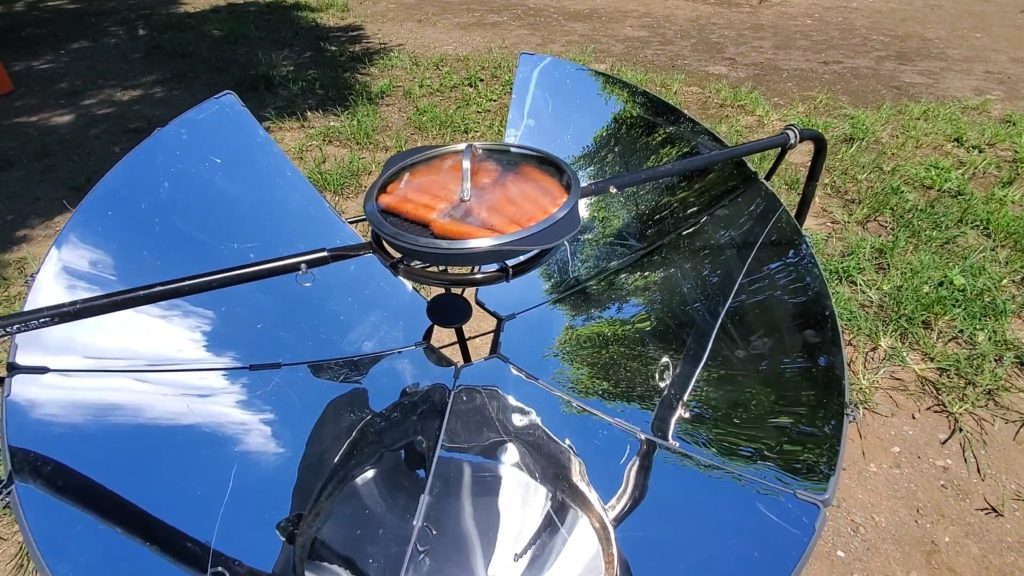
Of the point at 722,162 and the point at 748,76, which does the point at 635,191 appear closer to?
the point at 722,162

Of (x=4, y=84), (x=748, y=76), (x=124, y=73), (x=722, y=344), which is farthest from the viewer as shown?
(x=748, y=76)

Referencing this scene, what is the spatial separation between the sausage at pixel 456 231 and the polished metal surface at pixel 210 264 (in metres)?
0.94

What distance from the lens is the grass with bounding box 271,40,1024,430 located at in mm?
2785

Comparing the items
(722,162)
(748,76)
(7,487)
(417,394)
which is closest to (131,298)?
(7,487)

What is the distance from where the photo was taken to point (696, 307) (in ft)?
6.64

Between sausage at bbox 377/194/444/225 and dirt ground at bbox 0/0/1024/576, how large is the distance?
68.4 inches

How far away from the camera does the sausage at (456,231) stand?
112cm

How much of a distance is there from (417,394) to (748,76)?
4.40 m

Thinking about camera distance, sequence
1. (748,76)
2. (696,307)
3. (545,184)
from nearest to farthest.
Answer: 1. (545,184)
2. (696,307)
3. (748,76)

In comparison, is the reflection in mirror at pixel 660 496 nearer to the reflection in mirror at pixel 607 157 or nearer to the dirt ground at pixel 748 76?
the reflection in mirror at pixel 607 157

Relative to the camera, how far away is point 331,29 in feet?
20.3

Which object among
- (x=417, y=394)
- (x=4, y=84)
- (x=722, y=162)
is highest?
(x=722, y=162)

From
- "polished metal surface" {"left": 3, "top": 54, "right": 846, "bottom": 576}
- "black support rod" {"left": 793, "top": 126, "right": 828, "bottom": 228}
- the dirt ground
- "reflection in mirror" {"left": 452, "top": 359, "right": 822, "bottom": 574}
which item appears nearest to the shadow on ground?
the dirt ground

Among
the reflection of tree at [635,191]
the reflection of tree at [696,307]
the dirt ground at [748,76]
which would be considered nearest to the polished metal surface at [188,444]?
the reflection of tree at [696,307]
